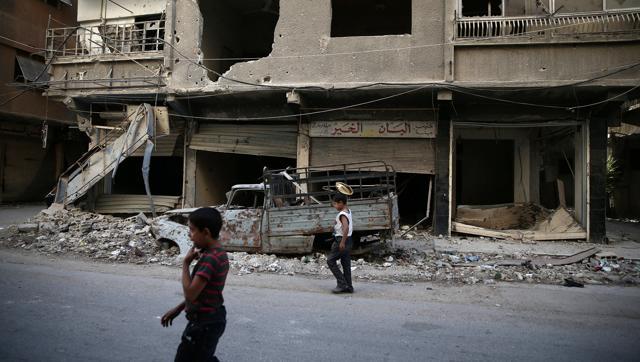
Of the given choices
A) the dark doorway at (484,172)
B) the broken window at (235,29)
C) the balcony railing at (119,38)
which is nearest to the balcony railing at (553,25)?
the dark doorway at (484,172)

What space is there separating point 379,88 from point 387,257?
14.0 feet

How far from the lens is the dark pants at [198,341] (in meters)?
2.24

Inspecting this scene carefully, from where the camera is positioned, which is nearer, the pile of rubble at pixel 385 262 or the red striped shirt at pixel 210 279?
the red striped shirt at pixel 210 279

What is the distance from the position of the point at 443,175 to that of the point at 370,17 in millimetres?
A: 6356

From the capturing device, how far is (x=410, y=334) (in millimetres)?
4172

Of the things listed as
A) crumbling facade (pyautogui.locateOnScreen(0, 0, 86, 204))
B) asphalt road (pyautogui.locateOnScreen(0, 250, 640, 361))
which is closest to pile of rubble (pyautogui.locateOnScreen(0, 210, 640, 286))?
asphalt road (pyautogui.locateOnScreen(0, 250, 640, 361))

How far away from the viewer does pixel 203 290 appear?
7.58 feet

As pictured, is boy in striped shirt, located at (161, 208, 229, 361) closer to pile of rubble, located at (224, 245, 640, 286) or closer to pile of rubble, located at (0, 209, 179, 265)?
pile of rubble, located at (224, 245, 640, 286)

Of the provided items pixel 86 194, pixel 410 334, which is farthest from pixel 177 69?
pixel 410 334

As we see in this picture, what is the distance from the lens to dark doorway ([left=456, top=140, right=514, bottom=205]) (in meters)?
13.7

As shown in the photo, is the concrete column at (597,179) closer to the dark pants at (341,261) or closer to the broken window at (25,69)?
the dark pants at (341,261)

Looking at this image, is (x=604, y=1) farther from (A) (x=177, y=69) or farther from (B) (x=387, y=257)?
(A) (x=177, y=69)

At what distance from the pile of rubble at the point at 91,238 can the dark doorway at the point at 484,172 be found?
9.44 metres

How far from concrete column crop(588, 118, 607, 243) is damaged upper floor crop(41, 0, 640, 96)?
1.33 m
